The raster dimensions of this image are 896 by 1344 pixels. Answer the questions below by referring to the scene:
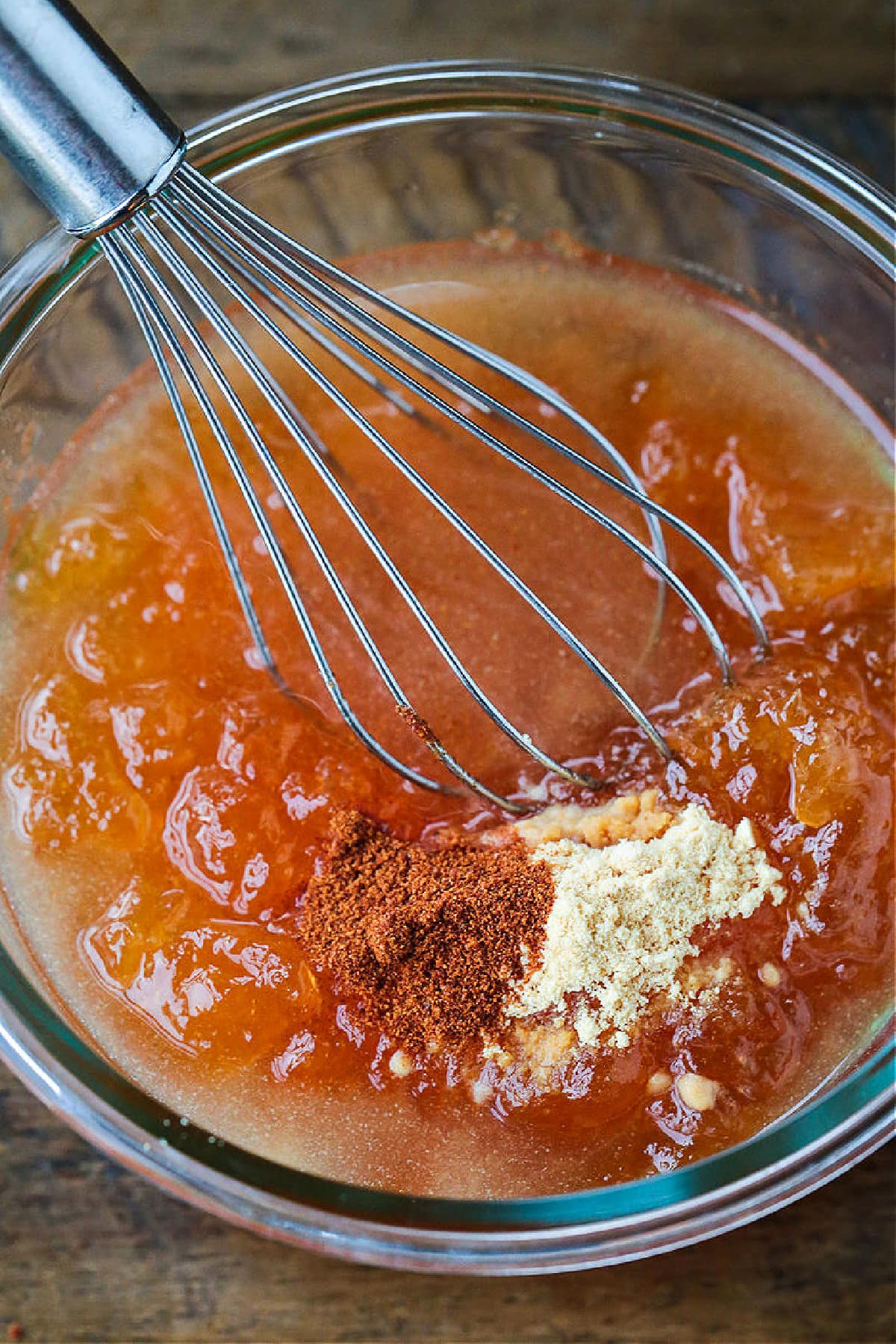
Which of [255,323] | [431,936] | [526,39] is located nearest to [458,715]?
[431,936]

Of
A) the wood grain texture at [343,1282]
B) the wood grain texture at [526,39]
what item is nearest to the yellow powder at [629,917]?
the wood grain texture at [343,1282]

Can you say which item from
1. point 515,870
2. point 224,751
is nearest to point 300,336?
point 224,751

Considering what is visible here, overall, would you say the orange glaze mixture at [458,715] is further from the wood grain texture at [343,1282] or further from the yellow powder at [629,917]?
the wood grain texture at [343,1282]

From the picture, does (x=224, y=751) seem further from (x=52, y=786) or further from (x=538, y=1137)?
(x=538, y=1137)

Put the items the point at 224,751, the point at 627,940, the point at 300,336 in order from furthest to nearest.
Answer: the point at 300,336
the point at 224,751
the point at 627,940

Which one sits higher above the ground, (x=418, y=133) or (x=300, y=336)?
(x=418, y=133)

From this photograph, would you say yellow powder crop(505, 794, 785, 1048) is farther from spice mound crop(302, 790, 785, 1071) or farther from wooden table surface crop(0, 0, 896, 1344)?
wooden table surface crop(0, 0, 896, 1344)

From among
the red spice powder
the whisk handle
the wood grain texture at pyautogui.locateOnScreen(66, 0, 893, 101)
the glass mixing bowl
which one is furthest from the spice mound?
the wood grain texture at pyautogui.locateOnScreen(66, 0, 893, 101)
